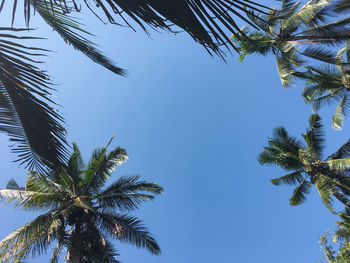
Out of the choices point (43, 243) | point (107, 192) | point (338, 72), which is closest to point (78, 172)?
point (107, 192)

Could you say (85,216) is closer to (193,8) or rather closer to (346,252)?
(193,8)

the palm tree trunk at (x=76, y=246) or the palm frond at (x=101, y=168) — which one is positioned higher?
the palm frond at (x=101, y=168)

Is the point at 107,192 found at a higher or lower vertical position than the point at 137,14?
Answer: higher

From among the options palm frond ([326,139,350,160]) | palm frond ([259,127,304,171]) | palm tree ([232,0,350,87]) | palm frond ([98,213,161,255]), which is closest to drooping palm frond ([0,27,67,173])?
palm tree ([232,0,350,87])

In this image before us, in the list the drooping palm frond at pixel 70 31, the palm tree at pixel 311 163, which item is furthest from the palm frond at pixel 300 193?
the drooping palm frond at pixel 70 31

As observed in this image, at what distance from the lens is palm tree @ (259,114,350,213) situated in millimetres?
12375

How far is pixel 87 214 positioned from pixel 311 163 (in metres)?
12.7

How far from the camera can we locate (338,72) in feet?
42.7

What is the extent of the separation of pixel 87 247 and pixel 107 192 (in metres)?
2.61

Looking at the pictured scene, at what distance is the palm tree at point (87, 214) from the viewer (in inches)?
352

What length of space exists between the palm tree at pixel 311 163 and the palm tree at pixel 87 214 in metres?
8.75

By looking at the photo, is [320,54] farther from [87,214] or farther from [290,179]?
[87,214]

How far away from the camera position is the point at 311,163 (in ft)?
44.4

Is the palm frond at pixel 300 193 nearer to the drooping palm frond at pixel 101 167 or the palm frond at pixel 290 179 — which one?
the palm frond at pixel 290 179
